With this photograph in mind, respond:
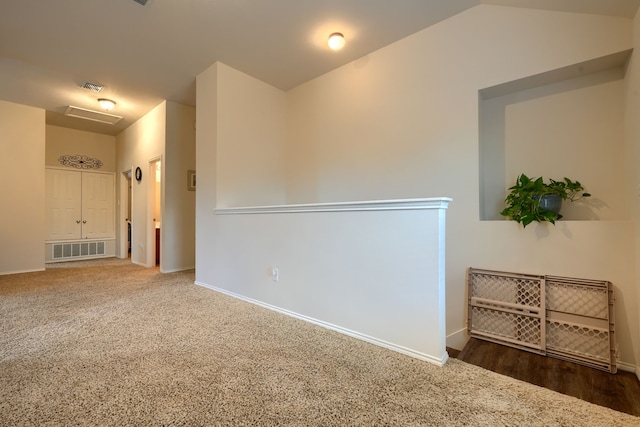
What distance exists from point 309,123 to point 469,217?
247 cm

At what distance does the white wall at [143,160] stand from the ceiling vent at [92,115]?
0.40 m

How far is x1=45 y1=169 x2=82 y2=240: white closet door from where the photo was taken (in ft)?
18.4

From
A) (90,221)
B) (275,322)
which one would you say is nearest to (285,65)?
(275,322)

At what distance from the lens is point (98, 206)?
6.24m

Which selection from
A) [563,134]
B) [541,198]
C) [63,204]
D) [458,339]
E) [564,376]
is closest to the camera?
[564,376]

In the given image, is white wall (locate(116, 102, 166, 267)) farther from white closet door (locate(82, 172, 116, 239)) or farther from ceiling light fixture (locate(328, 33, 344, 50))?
ceiling light fixture (locate(328, 33, 344, 50))

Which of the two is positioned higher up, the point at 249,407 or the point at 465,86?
the point at 465,86

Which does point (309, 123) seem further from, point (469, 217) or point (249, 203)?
point (469, 217)

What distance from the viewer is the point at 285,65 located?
11.6ft

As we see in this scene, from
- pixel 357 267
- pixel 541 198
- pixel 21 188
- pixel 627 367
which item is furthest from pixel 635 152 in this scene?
pixel 21 188

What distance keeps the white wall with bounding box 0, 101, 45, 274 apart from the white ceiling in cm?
58

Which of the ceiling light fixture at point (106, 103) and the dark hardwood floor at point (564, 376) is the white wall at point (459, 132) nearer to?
the dark hardwood floor at point (564, 376)

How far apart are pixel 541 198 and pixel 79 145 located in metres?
8.12

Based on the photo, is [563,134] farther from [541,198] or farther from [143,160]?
[143,160]
